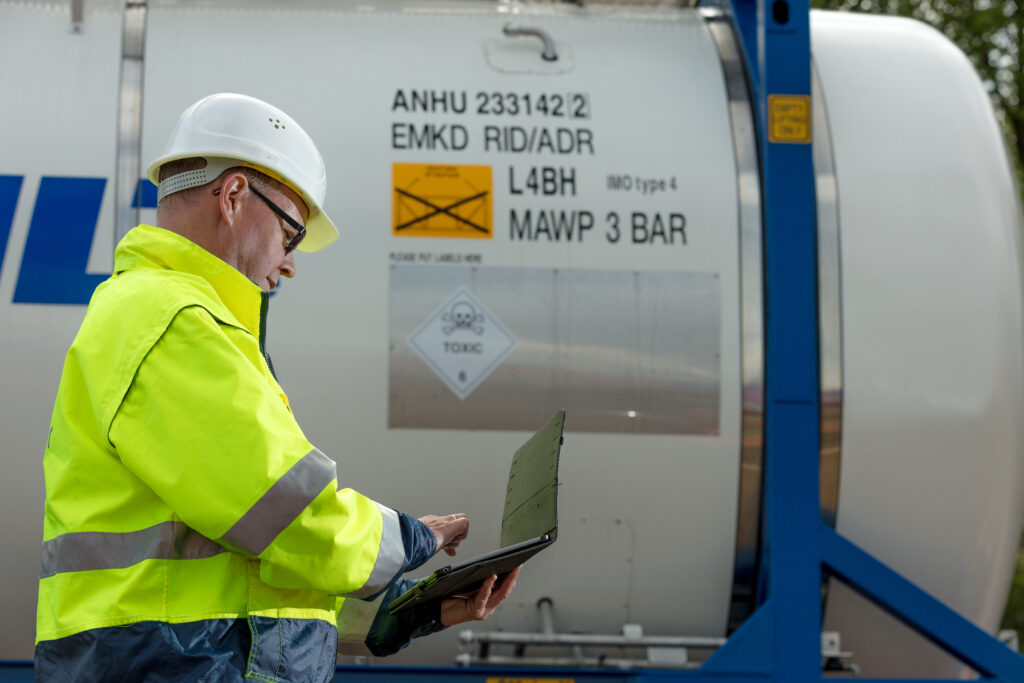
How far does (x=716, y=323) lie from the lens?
332 centimetres

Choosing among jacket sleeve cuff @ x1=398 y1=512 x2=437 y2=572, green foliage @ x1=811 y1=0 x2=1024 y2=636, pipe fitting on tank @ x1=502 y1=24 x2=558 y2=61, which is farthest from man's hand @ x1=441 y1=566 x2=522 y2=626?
green foliage @ x1=811 y1=0 x2=1024 y2=636

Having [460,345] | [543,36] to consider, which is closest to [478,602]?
[460,345]

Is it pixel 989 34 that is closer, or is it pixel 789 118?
pixel 789 118

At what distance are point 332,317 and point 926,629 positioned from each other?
208 centimetres

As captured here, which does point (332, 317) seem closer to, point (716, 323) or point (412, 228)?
point (412, 228)

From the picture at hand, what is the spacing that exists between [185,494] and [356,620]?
0.75m

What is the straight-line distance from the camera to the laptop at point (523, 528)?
1.90 metres

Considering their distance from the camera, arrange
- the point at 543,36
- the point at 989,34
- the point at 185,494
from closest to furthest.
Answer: the point at 185,494
the point at 543,36
the point at 989,34

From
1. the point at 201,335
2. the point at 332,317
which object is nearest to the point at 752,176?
the point at 332,317

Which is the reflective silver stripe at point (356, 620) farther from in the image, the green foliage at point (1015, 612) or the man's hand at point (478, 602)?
the green foliage at point (1015, 612)

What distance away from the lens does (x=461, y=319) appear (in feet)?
10.7

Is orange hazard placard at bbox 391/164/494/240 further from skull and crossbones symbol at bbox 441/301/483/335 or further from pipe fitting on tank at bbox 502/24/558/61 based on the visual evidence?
pipe fitting on tank at bbox 502/24/558/61

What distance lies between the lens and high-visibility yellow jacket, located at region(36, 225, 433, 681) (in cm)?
164

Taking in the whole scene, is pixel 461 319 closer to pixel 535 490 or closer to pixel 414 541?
pixel 535 490
